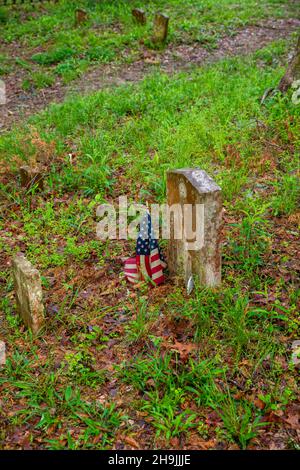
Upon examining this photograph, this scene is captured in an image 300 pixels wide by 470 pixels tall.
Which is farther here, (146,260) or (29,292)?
(146,260)

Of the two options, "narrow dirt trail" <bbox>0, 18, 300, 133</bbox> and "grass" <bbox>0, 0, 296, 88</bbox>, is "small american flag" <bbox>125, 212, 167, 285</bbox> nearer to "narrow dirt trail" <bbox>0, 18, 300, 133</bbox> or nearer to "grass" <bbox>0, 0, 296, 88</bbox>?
"narrow dirt trail" <bbox>0, 18, 300, 133</bbox>

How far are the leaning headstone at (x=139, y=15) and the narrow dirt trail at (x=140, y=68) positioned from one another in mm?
1174

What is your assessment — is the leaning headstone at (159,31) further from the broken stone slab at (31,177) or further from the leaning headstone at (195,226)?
the leaning headstone at (195,226)

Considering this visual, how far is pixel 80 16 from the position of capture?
1086cm

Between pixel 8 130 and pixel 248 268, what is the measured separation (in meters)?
4.80

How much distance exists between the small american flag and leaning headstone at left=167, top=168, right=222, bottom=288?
6.3 inches

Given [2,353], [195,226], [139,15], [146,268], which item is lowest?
[2,353]

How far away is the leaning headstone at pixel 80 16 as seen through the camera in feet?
35.4

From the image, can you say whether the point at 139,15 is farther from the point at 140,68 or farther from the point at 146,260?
the point at 146,260

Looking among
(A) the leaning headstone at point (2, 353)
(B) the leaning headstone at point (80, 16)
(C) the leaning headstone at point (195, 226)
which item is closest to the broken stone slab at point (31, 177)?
(C) the leaning headstone at point (195, 226)

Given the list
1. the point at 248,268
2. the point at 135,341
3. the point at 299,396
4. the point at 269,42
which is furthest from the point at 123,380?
the point at 269,42

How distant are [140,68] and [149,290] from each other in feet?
19.9

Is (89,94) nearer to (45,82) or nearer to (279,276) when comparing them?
(45,82)

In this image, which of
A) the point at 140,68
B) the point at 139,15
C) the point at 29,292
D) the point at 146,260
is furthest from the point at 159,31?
the point at 29,292
